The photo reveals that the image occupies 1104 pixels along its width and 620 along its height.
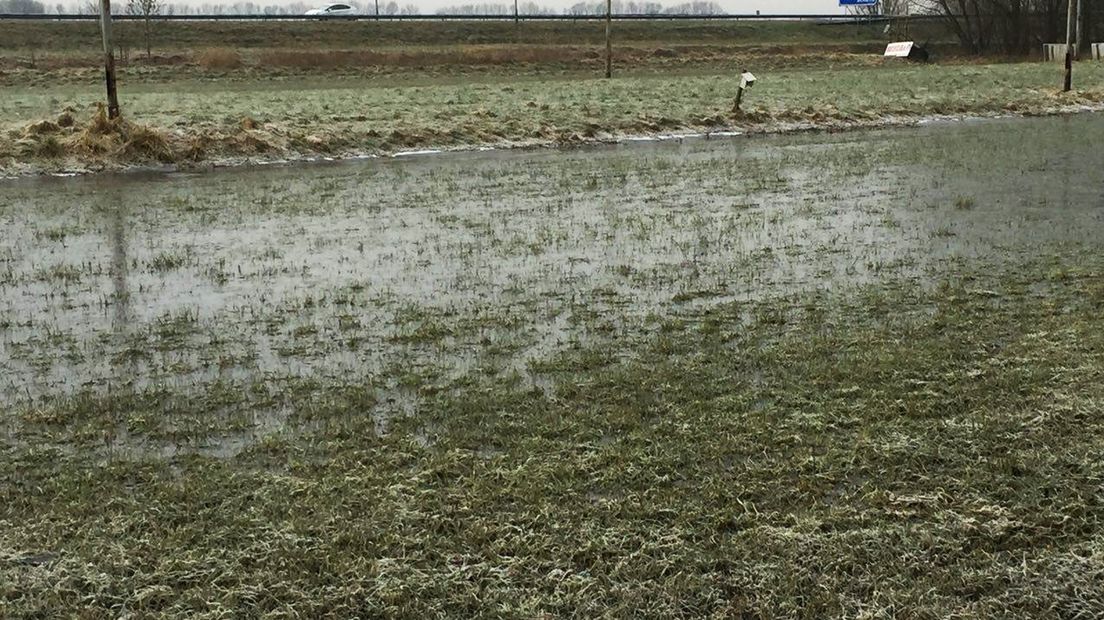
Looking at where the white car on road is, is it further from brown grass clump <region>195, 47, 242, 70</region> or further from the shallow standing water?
the shallow standing water

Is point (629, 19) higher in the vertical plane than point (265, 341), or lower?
higher

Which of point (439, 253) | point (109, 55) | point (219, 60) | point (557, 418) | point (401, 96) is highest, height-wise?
point (219, 60)

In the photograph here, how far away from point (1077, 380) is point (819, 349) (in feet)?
5.48

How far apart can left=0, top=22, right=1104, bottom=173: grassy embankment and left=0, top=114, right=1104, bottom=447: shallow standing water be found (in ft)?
7.23

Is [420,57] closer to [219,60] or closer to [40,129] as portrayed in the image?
[219,60]

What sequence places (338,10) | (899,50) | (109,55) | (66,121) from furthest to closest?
(338,10) → (899,50) → (66,121) → (109,55)

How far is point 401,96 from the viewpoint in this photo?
32062mm

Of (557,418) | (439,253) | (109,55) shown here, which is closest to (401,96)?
(109,55)

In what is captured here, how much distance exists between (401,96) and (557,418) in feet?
89.1

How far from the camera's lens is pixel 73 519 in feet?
16.3

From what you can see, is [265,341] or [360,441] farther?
[265,341]

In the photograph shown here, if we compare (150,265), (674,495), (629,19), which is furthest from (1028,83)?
(629,19)

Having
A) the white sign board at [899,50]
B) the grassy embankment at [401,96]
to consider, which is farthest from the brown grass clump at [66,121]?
the white sign board at [899,50]

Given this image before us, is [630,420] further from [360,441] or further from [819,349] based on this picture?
[819,349]
